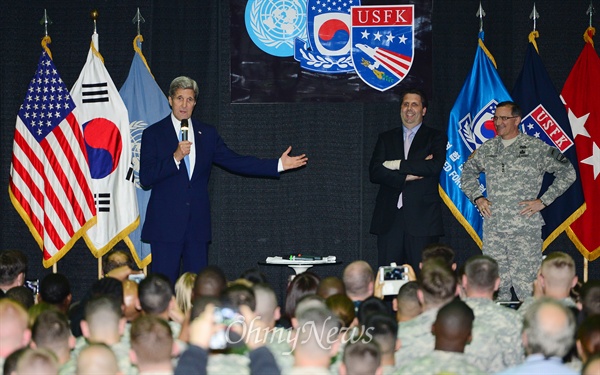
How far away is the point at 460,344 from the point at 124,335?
5.72 feet

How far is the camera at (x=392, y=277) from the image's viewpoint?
5293 millimetres

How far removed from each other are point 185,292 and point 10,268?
4.41 ft

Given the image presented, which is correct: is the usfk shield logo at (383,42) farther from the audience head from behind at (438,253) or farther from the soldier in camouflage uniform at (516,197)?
the audience head from behind at (438,253)

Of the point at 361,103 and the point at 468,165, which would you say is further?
the point at 361,103

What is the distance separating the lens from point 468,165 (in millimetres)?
7434

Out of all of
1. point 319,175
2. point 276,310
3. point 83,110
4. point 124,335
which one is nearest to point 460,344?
point 276,310

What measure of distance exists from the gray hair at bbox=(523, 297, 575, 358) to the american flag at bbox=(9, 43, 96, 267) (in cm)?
533

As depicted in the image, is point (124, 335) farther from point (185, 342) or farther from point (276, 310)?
point (276, 310)

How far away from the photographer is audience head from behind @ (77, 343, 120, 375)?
3248mm

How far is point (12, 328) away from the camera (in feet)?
12.6

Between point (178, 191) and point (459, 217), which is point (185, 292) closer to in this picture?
point (178, 191)

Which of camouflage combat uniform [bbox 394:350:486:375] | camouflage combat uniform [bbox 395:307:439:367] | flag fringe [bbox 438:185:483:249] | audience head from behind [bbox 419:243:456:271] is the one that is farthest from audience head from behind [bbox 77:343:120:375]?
flag fringe [bbox 438:185:483:249]

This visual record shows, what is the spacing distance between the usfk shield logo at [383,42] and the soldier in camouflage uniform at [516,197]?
1370mm

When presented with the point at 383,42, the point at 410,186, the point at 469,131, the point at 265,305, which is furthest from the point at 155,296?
the point at 383,42
